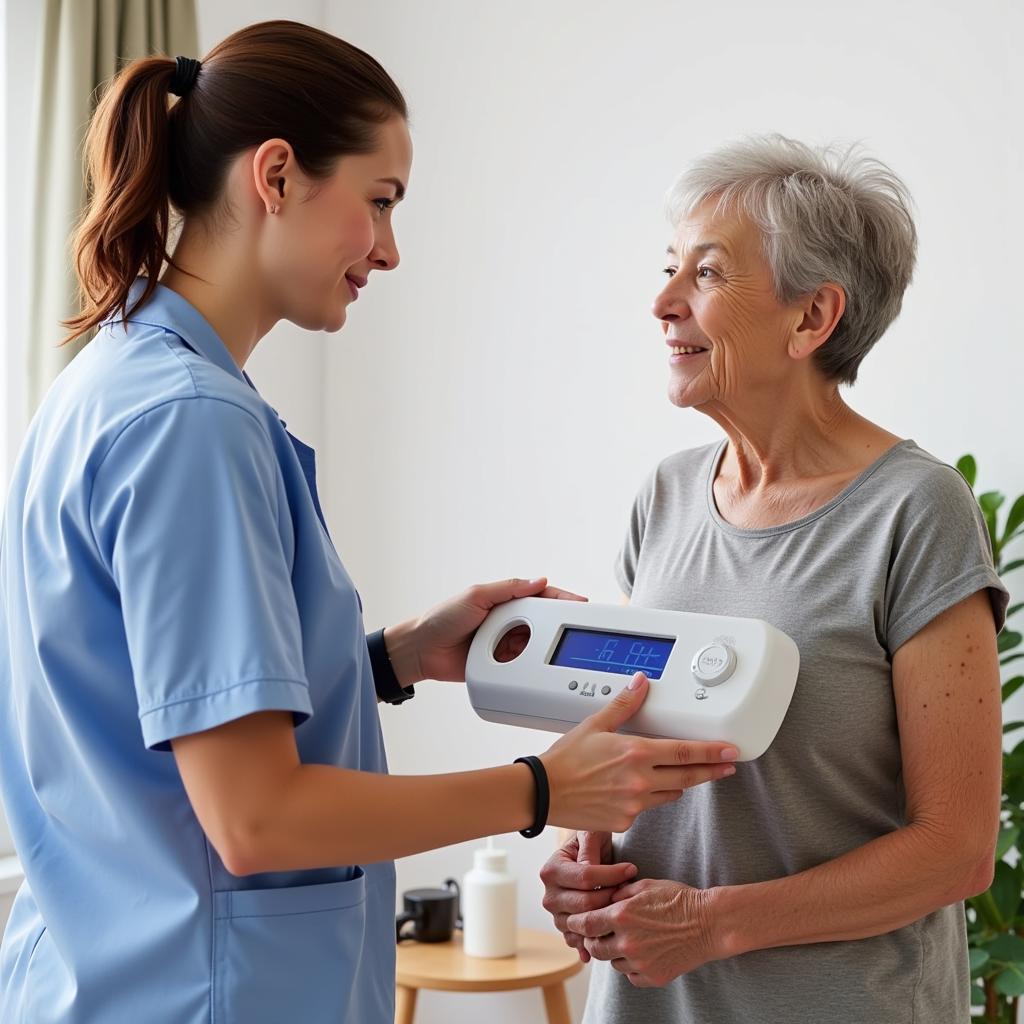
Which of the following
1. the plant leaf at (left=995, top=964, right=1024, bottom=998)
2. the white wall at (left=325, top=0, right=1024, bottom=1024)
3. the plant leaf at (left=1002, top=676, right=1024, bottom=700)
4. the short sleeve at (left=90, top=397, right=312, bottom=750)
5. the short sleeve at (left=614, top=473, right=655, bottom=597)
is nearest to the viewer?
the short sleeve at (left=90, top=397, right=312, bottom=750)

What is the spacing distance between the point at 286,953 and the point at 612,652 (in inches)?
16.7

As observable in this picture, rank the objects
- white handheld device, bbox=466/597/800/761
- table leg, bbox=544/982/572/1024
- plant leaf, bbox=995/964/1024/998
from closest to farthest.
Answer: white handheld device, bbox=466/597/800/761 < plant leaf, bbox=995/964/1024/998 < table leg, bbox=544/982/572/1024

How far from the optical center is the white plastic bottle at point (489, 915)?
2512 mm

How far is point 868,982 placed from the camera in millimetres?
1229

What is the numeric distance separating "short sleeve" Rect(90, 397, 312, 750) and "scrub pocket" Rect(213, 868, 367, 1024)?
162mm

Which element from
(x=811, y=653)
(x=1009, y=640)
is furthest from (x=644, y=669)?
(x=1009, y=640)

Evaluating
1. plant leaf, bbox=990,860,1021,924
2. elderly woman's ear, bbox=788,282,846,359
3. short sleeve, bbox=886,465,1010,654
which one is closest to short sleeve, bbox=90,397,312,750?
short sleeve, bbox=886,465,1010,654

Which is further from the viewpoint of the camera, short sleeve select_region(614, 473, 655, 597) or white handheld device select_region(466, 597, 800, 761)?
short sleeve select_region(614, 473, 655, 597)

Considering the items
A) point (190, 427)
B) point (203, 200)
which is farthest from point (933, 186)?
point (190, 427)

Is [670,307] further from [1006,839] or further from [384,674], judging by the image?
[1006,839]

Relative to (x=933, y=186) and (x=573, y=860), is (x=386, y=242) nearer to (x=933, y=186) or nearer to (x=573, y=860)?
(x=573, y=860)

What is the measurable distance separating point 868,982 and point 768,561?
0.43 meters

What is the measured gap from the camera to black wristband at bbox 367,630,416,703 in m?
1.46

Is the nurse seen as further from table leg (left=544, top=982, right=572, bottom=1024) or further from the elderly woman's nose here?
table leg (left=544, top=982, right=572, bottom=1024)
